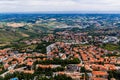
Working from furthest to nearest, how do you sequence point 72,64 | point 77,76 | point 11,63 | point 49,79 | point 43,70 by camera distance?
point 11,63 < point 72,64 < point 43,70 < point 77,76 < point 49,79

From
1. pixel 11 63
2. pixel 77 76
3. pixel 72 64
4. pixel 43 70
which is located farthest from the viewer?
pixel 11 63

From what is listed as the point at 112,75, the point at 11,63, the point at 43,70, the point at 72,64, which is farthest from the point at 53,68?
the point at 11,63

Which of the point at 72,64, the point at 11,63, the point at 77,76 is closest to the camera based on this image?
the point at 77,76

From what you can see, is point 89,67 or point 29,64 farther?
point 29,64

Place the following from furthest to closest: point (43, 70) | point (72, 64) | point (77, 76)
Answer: point (72, 64), point (43, 70), point (77, 76)

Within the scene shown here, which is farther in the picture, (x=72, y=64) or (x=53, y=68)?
(x=72, y=64)

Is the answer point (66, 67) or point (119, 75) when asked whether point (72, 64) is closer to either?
point (66, 67)

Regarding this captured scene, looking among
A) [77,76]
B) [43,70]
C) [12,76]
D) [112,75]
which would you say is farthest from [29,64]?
[112,75]

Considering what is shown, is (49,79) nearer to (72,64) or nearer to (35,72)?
(35,72)

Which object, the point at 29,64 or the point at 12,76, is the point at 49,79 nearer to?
the point at 12,76
